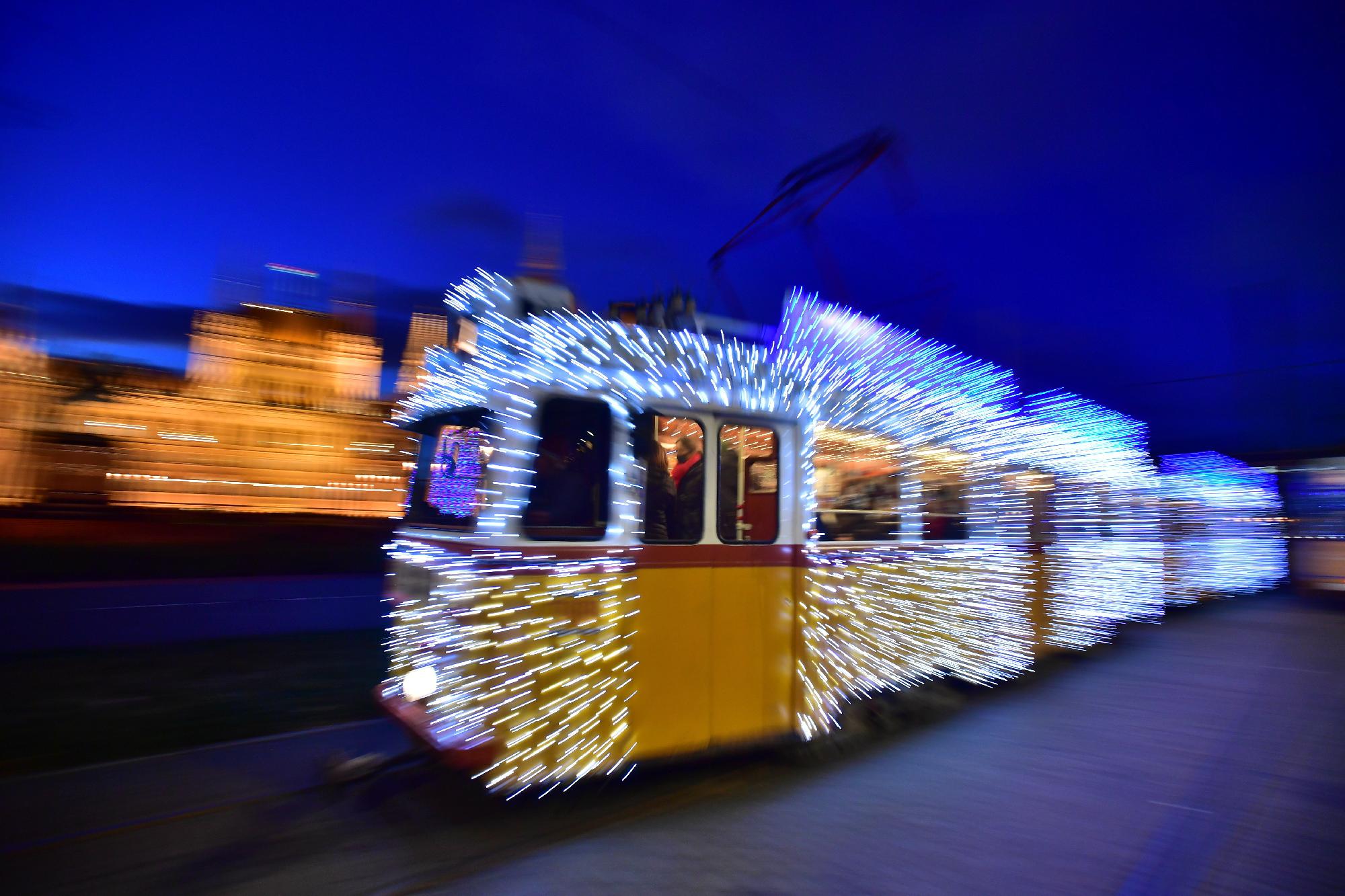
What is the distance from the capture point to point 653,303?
18.3 feet

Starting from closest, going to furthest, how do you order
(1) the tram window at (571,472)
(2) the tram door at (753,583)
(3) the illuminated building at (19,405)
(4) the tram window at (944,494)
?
(1) the tram window at (571,472) → (2) the tram door at (753,583) → (4) the tram window at (944,494) → (3) the illuminated building at (19,405)

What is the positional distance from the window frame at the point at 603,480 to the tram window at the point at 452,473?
0.32 m

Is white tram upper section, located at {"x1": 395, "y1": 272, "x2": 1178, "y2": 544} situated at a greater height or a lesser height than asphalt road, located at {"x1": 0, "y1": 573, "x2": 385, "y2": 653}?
greater

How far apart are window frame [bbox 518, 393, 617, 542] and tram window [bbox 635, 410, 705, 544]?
0.57 feet

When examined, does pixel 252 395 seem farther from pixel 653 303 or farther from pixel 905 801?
pixel 905 801

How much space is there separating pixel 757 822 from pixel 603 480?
2109 millimetres

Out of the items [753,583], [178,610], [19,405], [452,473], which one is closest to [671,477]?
[753,583]

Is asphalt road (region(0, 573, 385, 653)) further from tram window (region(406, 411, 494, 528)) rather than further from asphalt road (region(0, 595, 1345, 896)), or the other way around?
tram window (region(406, 411, 494, 528))

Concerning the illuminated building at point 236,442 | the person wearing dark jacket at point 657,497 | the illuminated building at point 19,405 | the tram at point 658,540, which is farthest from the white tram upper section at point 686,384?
the illuminated building at point 19,405

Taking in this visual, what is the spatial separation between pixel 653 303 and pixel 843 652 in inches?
109

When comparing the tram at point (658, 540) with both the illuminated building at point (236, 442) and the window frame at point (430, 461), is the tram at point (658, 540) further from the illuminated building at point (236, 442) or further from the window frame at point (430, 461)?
the illuminated building at point (236, 442)

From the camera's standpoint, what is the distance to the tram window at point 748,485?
486cm

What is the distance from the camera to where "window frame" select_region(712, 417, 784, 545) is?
4816 mm

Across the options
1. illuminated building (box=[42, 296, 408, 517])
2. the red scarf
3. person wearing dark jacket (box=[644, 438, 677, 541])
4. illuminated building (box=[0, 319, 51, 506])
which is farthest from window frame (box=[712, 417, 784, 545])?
illuminated building (box=[0, 319, 51, 506])
